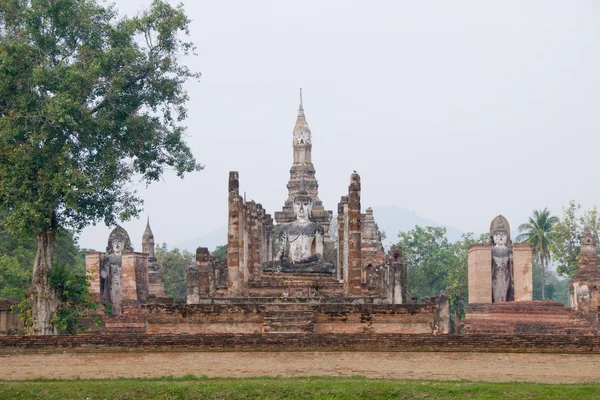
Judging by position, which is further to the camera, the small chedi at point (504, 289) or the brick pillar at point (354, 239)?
the small chedi at point (504, 289)

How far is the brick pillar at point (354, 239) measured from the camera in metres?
28.6

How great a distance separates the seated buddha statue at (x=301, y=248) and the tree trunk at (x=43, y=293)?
9.17 meters

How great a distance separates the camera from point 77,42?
28.3 metres

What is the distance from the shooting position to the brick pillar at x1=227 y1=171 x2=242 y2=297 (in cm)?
2862

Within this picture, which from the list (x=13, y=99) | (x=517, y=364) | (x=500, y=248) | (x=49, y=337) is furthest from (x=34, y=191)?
(x=500, y=248)

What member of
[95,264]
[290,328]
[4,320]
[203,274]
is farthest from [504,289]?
[4,320]

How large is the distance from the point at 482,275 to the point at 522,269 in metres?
1.41

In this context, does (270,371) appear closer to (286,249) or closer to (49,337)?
(49,337)

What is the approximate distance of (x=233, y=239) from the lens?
94.9 ft

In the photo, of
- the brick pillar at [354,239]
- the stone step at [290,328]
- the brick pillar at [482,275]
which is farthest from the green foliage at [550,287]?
the stone step at [290,328]

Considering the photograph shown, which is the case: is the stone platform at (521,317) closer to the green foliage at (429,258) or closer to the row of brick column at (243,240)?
the row of brick column at (243,240)

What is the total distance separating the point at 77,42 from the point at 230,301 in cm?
823

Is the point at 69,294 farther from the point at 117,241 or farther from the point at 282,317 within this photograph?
the point at 117,241

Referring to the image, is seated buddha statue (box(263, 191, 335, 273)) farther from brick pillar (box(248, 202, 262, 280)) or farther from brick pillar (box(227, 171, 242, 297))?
brick pillar (box(227, 171, 242, 297))
